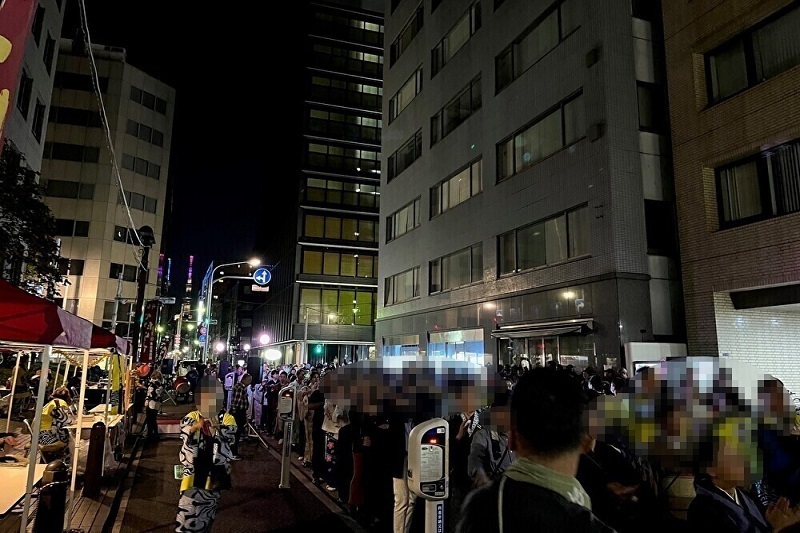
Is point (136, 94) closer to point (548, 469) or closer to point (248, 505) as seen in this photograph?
point (248, 505)

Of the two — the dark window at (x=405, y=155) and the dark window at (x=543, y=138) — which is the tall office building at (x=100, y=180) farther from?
the dark window at (x=543, y=138)

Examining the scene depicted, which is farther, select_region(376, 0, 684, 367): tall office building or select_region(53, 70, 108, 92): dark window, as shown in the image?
select_region(53, 70, 108, 92): dark window

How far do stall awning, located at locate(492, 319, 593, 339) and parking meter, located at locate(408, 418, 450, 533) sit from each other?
11.7 m

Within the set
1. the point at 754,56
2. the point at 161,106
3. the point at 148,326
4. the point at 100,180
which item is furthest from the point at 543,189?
the point at 161,106

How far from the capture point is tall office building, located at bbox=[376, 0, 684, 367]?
50.0 ft

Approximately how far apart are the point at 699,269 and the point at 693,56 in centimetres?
640

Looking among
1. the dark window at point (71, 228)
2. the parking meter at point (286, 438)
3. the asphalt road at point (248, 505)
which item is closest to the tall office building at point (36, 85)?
the asphalt road at point (248, 505)

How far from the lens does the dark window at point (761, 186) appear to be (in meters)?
12.5

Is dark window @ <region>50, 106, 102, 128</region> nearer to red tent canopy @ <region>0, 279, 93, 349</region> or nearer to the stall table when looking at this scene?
the stall table

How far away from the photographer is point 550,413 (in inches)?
82.4

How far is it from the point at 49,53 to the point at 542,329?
27.2 m

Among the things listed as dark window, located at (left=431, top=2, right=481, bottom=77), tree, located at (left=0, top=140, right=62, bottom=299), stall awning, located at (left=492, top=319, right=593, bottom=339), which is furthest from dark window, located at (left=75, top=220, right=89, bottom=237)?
stall awning, located at (left=492, top=319, right=593, bottom=339)

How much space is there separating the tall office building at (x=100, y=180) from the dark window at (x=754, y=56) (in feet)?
146

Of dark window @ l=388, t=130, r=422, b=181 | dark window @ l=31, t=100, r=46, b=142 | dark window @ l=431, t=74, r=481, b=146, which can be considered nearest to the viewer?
dark window @ l=431, t=74, r=481, b=146
